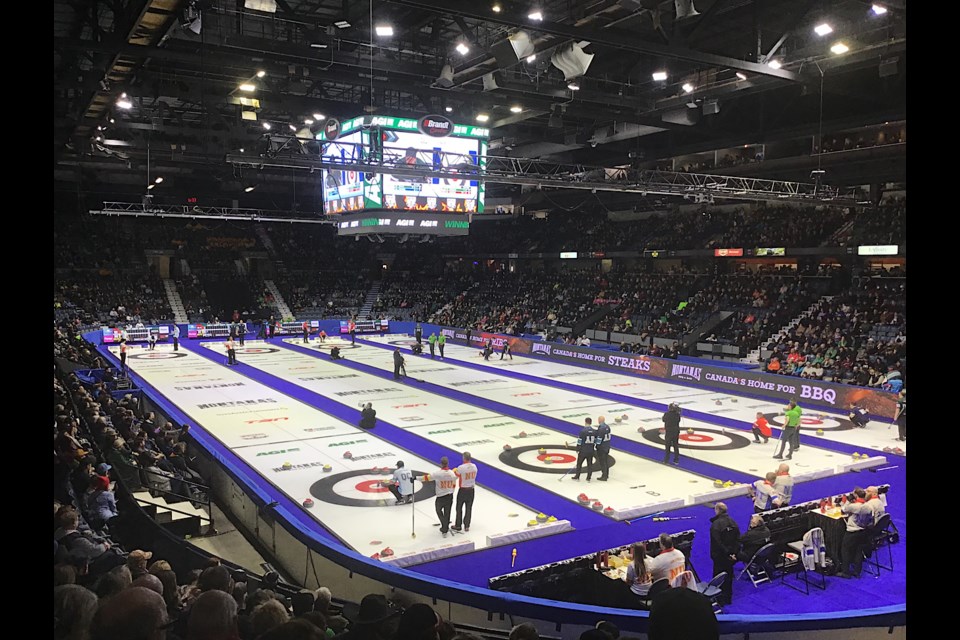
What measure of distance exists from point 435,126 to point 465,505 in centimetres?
1285

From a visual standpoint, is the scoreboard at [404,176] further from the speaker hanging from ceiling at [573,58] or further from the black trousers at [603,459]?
the black trousers at [603,459]

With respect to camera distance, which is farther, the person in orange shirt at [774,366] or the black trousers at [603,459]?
the person in orange shirt at [774,366]

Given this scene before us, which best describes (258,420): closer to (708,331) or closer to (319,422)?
(319,422)

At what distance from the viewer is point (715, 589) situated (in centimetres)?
969

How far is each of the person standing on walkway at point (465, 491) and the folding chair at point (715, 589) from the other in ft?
14.1

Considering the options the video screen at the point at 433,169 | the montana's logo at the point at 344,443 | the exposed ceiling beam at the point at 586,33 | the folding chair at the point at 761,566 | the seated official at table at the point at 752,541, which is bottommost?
the folding chair at the point at 761,566

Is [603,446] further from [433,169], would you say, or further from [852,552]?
[433,169]

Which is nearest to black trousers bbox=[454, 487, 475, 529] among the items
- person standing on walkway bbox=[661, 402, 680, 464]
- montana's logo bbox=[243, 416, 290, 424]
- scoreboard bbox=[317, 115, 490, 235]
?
person standing on walkway bbox=[661, 402, 680, 464]

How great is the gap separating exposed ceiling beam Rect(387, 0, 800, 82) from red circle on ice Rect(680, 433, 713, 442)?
9.57 metres

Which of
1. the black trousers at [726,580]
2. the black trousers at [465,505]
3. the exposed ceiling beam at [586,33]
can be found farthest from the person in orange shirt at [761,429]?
the black trousers at [465,505]

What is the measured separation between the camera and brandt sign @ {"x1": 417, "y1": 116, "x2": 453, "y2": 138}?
71.2ft

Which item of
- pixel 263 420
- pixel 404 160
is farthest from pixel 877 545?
pixel 404 160

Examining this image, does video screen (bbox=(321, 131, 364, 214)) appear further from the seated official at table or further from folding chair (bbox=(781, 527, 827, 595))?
folding chair (bbox=(781, 527, 827, 595))

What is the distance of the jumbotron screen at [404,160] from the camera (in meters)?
22.0
